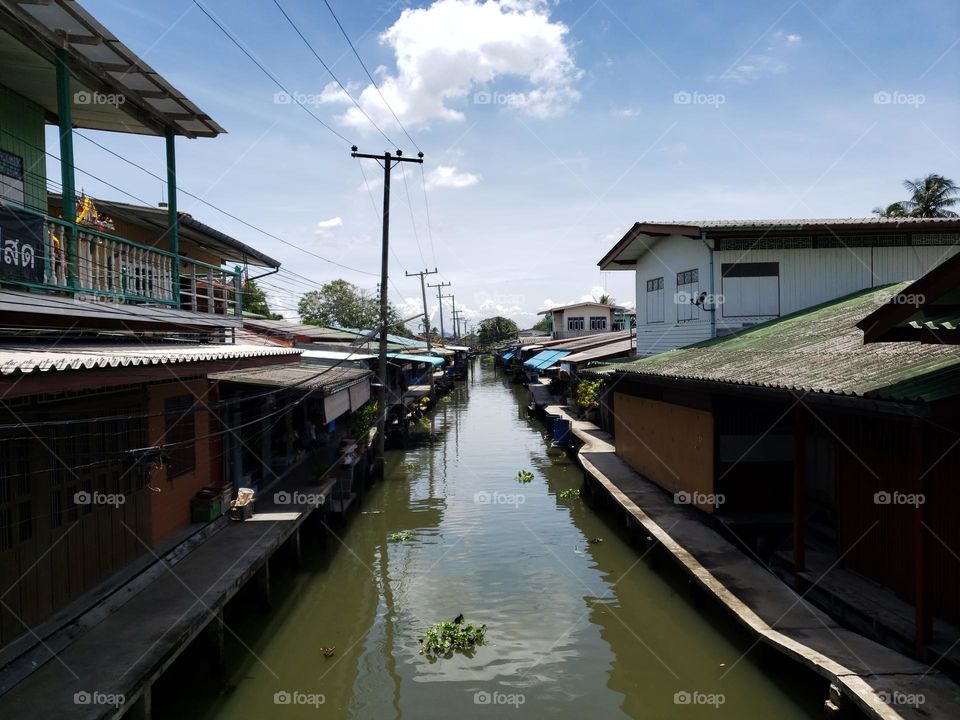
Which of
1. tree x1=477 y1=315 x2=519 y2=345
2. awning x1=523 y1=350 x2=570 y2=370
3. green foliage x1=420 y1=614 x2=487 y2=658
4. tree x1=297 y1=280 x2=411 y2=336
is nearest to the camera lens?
green foliage x1=420 y1=614 x2=487 y2=658

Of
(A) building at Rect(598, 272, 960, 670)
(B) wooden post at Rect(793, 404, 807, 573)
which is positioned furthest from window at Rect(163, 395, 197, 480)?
(B) wooden post at Rect(793, 404, 807, 573)

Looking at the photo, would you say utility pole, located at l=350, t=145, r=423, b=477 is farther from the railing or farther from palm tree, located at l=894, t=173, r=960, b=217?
palm tree, located at l=894, t=173, r=960, b=217

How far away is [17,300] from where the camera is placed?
6.98m

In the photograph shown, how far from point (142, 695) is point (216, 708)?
1.60 meters

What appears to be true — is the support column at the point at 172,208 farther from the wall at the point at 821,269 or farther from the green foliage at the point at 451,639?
the wall at the point at 821,269

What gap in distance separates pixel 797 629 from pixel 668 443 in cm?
741

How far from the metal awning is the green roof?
986cm

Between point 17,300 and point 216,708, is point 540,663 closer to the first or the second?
point 216,708

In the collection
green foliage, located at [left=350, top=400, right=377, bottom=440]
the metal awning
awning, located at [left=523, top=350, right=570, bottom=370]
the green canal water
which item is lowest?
the green canal water

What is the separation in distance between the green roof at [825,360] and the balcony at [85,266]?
8899mm

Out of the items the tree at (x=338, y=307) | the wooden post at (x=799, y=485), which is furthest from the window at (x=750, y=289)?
the tree at (x=338, y=307)

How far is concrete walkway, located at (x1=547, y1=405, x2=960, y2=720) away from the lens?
6.02 metres

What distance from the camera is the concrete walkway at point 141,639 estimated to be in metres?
6.20

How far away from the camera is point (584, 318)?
2489 inches
